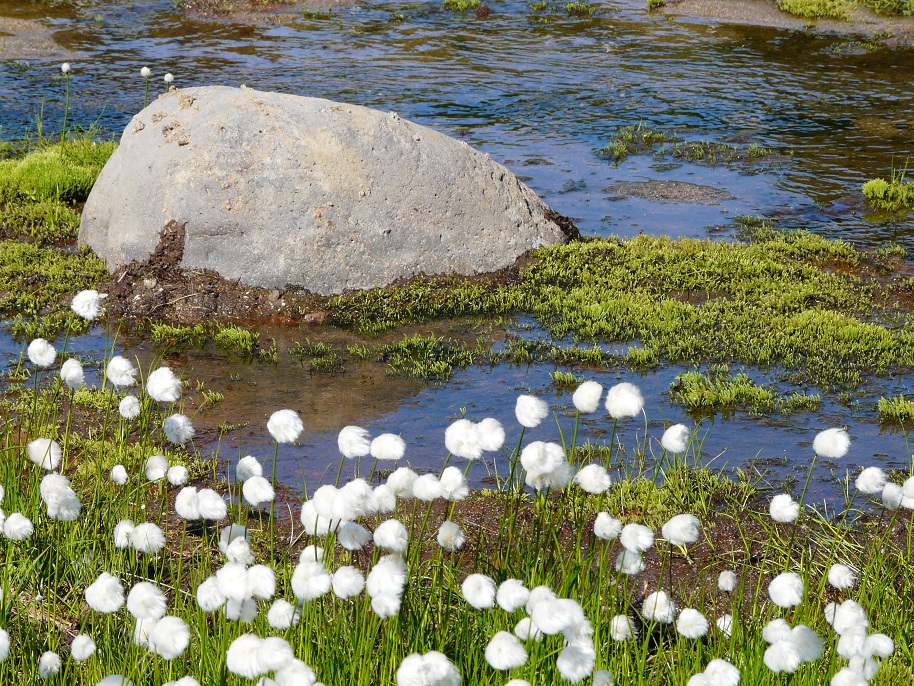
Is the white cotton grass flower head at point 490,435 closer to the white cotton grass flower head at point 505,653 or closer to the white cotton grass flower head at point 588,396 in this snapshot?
the white cotton grass flower head at point 588,396

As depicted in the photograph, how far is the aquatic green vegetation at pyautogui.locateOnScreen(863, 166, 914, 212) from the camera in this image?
10.7m

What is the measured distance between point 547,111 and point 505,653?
13.0 m

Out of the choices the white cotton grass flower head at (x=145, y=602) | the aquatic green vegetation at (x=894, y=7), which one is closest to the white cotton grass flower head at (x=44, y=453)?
the white cotton grass flower head at (x=145, y=602)

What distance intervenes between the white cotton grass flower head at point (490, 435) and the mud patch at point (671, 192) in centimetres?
838

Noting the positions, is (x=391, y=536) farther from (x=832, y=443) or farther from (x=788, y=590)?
(x=832, y=443)

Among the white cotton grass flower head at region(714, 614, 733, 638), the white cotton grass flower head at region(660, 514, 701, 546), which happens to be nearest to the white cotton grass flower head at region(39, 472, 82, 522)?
the white cotton grass flower head at region(660, 514, 701, 546)

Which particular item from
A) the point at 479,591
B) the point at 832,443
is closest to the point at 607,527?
the point at 479,591

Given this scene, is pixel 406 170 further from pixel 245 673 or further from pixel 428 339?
pixel 245 673

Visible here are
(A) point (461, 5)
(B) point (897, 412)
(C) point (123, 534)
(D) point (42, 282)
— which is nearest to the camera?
(C) point (123, 534)

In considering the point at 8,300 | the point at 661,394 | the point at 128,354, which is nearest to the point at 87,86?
the point at 8,300

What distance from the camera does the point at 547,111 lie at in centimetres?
1480

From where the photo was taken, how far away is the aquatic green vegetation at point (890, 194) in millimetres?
10734

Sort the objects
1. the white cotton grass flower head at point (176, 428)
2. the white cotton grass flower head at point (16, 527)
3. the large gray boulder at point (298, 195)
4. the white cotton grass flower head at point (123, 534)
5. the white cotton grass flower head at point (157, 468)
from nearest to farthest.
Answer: the white cotton grass flower head at point (16, 527) < the white cotton grass flower head at point (123, 534) < the white cotton grass flower head at point (176, 428) < the white cotton grass flower head at point (157, 468) < the large gray boulder at point (298, 195)

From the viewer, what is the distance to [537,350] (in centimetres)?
735
